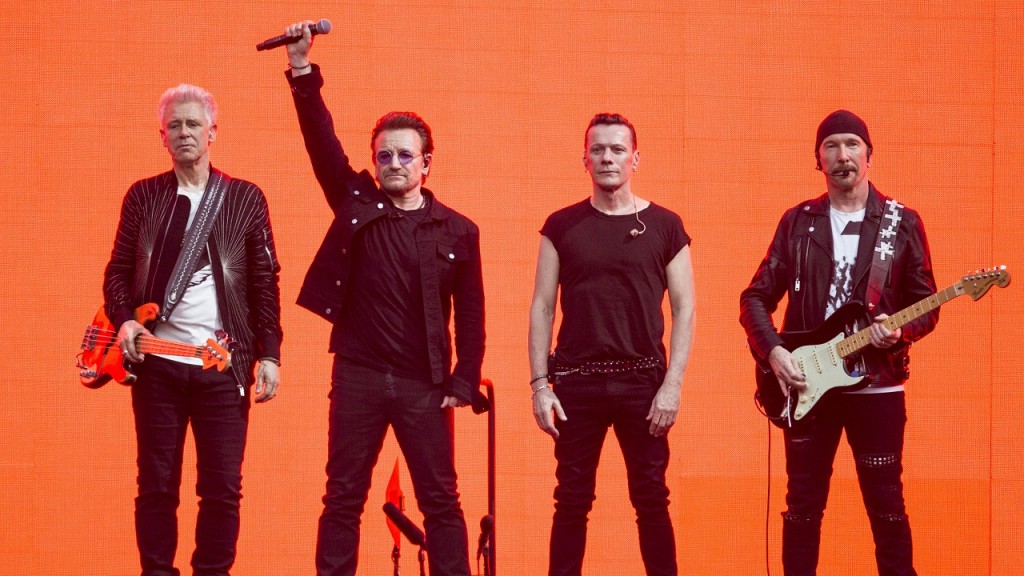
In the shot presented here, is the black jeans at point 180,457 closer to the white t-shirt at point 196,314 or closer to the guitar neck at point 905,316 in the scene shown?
the white t-shirt at point 196,314

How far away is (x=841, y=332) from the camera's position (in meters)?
3.61

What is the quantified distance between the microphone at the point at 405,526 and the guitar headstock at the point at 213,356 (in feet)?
2.22

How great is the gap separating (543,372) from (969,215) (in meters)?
2.44

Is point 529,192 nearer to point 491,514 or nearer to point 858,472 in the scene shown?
point 491,514

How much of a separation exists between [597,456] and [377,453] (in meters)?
0.68

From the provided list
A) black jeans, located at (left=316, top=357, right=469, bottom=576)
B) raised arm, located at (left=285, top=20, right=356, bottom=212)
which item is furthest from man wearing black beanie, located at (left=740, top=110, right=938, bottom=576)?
raised arm, located at (left=285, top=20, right=356, bottom=212)

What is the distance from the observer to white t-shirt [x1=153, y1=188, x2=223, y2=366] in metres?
3.36

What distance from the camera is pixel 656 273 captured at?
361 centimetres

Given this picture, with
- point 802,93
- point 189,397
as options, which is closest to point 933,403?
point 802,93

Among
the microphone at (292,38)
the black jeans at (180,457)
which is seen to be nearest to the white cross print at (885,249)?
the microphone at (292,38)

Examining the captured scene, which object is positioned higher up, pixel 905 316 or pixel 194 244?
pixel 194 244

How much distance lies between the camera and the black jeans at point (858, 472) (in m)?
3.53

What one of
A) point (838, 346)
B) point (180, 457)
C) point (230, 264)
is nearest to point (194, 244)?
point (230, 264)

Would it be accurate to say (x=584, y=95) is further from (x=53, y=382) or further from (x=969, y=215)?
(x=53, y=382)
